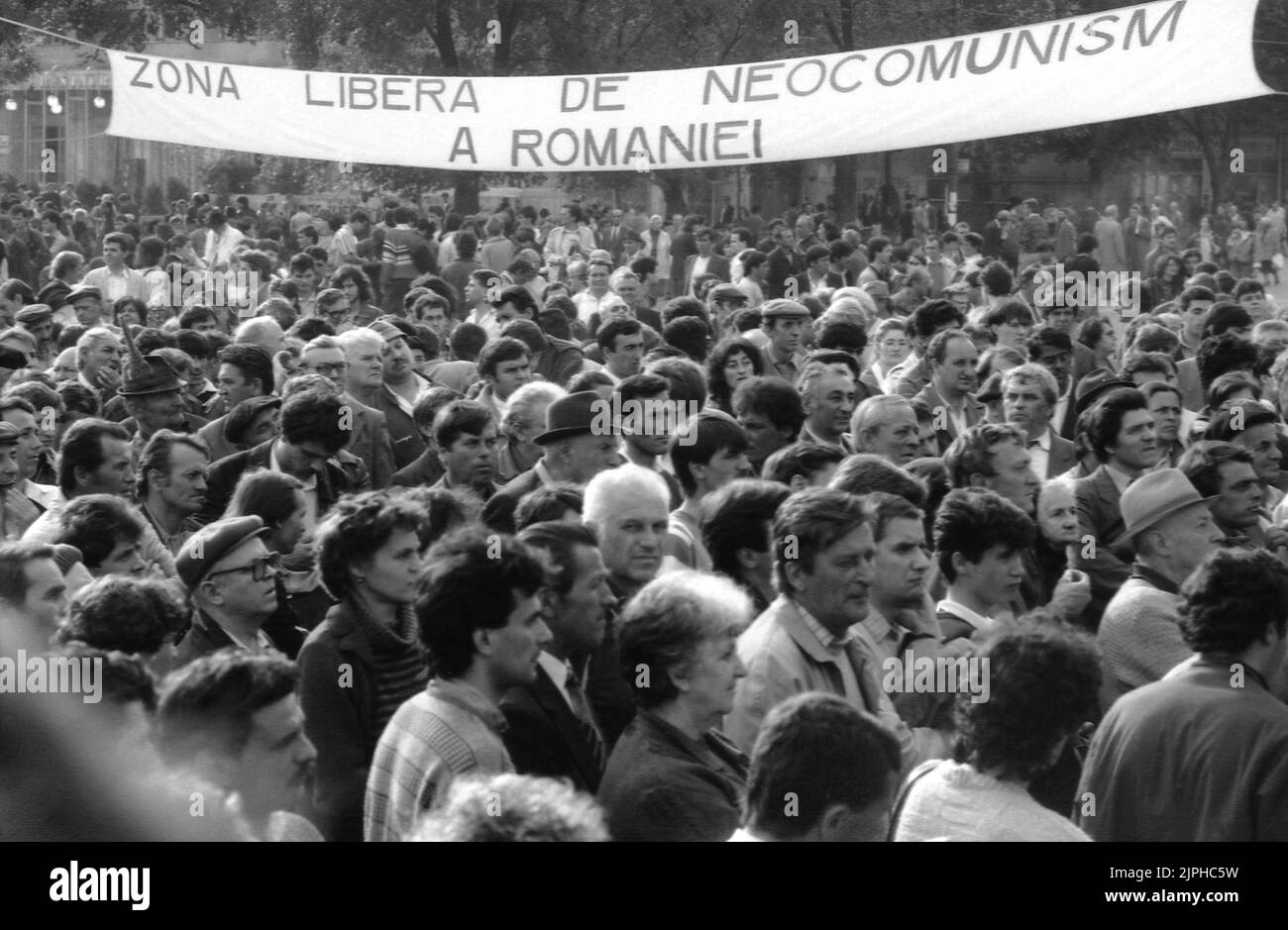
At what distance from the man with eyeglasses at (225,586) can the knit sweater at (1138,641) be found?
2276mm

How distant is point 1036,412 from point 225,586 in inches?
161

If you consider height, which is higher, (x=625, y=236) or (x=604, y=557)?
(x=625, y=236)

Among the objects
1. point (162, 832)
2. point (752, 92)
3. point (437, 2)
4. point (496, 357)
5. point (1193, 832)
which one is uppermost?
point (437, 2)

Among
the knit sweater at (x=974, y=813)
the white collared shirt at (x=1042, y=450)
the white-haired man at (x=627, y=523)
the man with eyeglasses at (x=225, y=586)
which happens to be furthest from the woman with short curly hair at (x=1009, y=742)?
the white collared shirt at (x=1042, y=450)

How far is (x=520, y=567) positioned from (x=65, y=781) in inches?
57.6

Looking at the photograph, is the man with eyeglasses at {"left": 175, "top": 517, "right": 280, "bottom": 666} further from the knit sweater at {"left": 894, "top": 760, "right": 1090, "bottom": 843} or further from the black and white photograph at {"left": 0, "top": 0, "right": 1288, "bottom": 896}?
the knit sweater at {"left": 894, "top": 760, "right": 1090, "bottom": 843}

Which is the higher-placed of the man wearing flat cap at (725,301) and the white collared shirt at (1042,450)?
the man wearing flat cap at (725,301)

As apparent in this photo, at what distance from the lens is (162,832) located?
2.71 m

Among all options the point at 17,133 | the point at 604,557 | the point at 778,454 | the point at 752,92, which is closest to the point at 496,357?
the point at 778,454

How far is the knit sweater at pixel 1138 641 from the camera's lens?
5016 millimetres

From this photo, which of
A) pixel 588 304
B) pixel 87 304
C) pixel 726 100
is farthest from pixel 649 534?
pixel 588 304

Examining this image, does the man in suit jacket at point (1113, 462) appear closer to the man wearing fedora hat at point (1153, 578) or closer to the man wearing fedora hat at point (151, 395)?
the man wearing fedora hat at point (1153, 578)

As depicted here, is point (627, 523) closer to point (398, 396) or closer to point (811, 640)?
point (811, 640)
